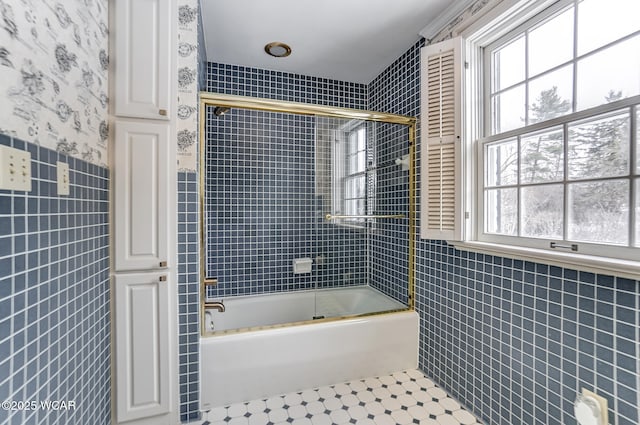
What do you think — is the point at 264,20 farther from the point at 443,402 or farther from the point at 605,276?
the point at 443,402

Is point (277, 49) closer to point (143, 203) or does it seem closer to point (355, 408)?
point (143, 203)

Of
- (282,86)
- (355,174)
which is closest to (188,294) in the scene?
(355,174)

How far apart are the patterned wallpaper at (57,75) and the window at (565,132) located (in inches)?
77.6

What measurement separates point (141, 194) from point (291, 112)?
1.03 m

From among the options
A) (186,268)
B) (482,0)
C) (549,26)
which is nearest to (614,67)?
(549,26)

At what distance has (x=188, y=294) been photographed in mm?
1563

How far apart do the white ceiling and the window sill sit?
143 cm

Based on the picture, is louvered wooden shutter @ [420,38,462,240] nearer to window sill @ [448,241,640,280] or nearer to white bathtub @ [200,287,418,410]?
window sill @ [448,241,640,280]

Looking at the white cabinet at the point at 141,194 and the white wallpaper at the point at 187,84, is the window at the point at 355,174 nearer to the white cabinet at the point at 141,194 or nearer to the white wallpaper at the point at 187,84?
the white wallpaper at the point at 187,84

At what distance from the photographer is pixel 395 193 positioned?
2217 mm

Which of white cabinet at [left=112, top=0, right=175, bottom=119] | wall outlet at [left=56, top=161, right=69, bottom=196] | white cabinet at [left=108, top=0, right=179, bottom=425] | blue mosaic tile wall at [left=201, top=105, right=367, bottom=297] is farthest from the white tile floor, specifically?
white cabinet at [left=112, top=0, right=175, bottom=119]

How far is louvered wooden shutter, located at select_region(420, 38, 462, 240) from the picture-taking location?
1.75m

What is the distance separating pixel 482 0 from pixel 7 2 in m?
2.01

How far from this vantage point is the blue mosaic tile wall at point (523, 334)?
1.08 m
